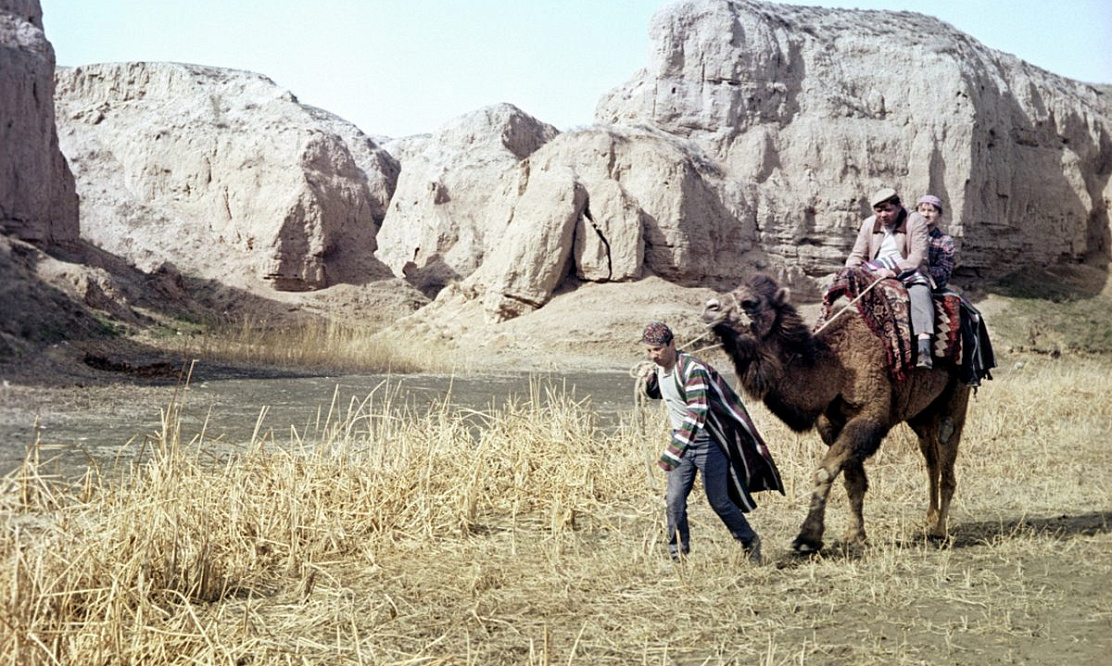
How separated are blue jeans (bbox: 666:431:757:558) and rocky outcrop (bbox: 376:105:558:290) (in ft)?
99.1

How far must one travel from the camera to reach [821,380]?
255 inches

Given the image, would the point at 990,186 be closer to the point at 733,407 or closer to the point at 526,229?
the point at 526,229

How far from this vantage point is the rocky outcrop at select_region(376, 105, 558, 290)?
38.2 m

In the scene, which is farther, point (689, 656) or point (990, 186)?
point (990, 186)

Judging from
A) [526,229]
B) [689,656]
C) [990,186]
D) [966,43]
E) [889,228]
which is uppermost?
[966,43]

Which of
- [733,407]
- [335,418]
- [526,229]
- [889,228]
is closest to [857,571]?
[733,407]

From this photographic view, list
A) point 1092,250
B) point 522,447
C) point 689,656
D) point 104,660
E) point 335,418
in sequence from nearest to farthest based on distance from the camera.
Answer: point 104,660
point 689,656
point 522,447
point 335,418
point 1092,250

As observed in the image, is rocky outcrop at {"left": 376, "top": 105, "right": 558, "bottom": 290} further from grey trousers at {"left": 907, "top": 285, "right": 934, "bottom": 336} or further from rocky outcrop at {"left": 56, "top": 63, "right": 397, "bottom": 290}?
grey trousers at {"left": 907, "top": 285, "right": 934, "bottom": 336}

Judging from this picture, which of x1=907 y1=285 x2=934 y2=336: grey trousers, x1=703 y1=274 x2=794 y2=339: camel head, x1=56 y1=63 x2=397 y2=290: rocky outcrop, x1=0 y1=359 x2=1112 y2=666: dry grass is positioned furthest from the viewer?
x1=56 y1=63 x2=397 y2=290: rocky outcrop

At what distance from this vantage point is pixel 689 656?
4.69m

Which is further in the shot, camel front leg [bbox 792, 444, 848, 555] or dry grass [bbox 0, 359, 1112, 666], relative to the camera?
camel front leg [bbox 792, 444, 848, 555]

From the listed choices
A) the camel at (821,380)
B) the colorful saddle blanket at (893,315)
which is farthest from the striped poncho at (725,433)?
the colorful saddle blanket at (893,315)

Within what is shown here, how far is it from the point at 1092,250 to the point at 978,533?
34917 millimetres

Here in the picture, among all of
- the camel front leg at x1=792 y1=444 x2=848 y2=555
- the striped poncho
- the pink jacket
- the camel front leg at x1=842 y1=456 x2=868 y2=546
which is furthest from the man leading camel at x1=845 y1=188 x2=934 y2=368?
the striped poncho
